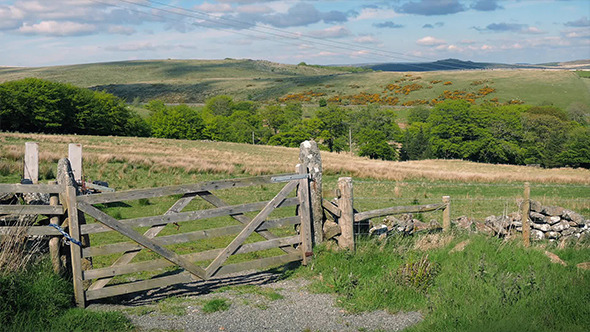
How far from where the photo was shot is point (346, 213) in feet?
33.0

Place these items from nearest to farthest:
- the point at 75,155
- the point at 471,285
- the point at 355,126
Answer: the point at 471,285 < the point at 75,155 < the point at 355,126

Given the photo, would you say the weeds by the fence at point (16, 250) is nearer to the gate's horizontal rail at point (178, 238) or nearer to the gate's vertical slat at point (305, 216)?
the gate's horizontal rail at point (178, 238)

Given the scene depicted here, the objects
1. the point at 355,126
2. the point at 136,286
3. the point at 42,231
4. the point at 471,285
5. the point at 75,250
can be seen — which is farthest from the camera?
A: the point at 355,126

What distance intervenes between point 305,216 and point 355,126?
4186 inches

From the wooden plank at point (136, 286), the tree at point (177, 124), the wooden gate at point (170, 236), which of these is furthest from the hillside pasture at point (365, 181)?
the tree at point (177, 124)

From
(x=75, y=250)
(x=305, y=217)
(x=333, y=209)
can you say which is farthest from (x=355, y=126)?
(x=75, y=250)

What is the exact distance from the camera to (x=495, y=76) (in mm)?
177125

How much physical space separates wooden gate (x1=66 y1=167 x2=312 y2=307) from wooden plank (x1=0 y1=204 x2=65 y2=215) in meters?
0.18

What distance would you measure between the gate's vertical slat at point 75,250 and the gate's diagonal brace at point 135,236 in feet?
0.44

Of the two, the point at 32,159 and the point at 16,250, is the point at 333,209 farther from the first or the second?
the point at 32,159

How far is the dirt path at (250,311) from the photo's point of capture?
730 centimetres

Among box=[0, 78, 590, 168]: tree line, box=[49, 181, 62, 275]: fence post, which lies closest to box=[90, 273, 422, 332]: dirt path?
box=[49, 181, 62, 275]: fence post

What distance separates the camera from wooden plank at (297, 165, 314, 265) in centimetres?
973

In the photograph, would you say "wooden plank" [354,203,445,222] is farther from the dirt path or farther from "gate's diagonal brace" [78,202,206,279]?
"gate's diagonal brace" [78,202,206,279]
